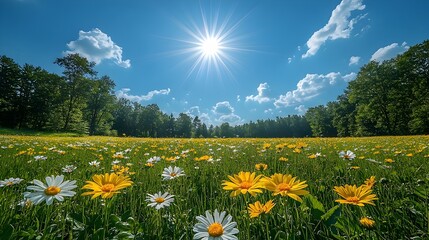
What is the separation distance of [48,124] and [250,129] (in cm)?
7853

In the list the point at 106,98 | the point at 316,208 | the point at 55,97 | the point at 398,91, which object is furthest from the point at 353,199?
the point at 106,98

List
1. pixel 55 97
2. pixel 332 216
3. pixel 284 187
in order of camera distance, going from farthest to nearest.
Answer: pixel 55 97, pixel 332 216, pixel 284 187

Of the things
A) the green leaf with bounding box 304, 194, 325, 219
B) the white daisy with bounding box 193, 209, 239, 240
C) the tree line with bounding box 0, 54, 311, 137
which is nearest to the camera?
the white daisy with bounding box 193, 209, 239, 240

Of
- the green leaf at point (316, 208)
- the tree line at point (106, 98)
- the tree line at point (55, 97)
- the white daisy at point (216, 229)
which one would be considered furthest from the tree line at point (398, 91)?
the tree line at point (55, 97)

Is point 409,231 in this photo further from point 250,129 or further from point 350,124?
point 250,129

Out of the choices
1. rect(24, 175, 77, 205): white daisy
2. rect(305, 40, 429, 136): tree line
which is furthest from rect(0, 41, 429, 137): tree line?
rect(24, 175, 77, 205): white daisy

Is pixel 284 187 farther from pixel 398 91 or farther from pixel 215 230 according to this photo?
pixel 398 91

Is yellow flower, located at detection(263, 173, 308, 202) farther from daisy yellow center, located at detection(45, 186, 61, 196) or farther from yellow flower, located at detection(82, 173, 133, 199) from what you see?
daisy yellow center, located at detection(45, 186, 61, 196)

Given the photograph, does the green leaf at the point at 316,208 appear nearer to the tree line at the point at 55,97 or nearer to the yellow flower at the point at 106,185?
the yellow flower at the point at 106,185

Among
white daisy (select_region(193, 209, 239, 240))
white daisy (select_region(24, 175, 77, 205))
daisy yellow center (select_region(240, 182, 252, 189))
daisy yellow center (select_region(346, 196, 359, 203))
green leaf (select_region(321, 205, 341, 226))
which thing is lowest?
green leaf (select_region(321, 205, 341, 226))

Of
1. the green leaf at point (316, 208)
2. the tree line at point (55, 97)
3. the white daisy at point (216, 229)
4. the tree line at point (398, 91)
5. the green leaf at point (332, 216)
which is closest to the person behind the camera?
the white daisy at point (216, 229)

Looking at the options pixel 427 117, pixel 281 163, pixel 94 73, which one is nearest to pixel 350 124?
pixel 427 117

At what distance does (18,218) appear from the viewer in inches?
57.7

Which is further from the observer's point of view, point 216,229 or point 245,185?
point 245,185
